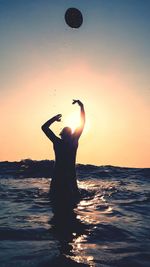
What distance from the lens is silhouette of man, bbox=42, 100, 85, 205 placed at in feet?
31.7

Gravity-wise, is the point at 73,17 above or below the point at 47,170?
above

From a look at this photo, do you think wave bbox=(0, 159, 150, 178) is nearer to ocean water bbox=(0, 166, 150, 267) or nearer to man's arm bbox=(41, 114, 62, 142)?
ocean water bbox=(0, 166, 150, 267)

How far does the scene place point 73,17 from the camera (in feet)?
36.5

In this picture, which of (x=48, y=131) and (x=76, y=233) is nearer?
(x=76, y=233)

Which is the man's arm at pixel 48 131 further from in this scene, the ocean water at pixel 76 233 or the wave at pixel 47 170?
the wave at pixel 47 170

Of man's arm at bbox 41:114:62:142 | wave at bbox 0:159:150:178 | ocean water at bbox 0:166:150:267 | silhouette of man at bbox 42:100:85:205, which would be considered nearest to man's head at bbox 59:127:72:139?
silhouette of man at bbox 42:100:85:205

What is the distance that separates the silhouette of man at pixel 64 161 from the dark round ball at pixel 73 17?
341 cm

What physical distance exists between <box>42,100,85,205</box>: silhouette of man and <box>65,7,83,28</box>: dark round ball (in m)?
3.41

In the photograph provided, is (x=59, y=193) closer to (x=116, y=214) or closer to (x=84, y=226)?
(x=116, y=214)

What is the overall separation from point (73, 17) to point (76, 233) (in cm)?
744

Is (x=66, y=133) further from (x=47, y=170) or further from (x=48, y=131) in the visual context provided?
(x=47, y=170)

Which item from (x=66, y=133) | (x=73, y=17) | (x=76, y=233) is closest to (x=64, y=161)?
(x=66, y=133)

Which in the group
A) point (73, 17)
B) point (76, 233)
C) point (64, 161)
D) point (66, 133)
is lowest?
point (76, 233)

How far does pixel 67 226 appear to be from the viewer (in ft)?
23.6
